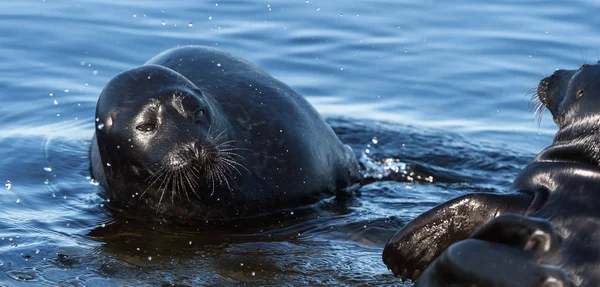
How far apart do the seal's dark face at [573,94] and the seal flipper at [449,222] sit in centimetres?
79

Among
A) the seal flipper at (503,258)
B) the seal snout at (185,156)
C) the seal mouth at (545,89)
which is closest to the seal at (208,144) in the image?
the seal snout at (185,156)

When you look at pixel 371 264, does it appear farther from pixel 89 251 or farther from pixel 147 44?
pixel 147 44

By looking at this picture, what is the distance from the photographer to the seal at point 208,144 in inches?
324

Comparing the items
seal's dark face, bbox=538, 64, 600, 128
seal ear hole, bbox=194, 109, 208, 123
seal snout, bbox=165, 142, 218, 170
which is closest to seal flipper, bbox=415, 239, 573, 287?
seal's dark face, bbox=538, 64, 600, 128

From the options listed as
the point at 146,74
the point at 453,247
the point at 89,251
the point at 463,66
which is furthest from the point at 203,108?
the point at 463,66

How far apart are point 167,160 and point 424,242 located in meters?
2.36

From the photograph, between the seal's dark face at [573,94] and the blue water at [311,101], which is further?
the blue water at [311,101]

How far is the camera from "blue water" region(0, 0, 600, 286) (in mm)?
7590

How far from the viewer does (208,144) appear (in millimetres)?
8242

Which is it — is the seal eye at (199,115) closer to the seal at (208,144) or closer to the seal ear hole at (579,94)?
the seal at (208,144)

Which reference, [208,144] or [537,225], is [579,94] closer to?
[537,225]

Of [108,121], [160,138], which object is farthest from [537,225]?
[108,121]

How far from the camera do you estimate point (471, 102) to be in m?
12.3

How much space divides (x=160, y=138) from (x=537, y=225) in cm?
331
